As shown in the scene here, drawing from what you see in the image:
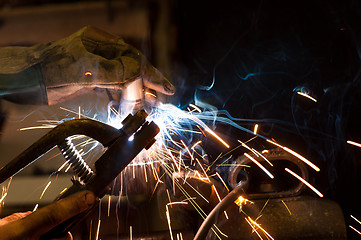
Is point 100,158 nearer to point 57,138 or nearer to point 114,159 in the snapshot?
point 114,159

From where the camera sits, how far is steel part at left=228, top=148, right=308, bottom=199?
174 centimetres

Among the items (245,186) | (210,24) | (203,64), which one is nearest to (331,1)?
(210,24)

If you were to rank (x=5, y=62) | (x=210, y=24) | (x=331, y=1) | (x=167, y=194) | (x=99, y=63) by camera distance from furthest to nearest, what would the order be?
(x=210, y=24), (x=331, y=1), (x=167, y=194), (x=5, y=62), (x=99, y=63)

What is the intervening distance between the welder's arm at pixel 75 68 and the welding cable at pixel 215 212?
748 millimetres

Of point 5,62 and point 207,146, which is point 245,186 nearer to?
point 207,146

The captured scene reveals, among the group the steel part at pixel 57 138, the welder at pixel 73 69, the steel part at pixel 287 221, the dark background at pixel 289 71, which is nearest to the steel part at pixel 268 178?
the steel part at pixel 287 221

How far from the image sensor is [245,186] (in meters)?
1.67

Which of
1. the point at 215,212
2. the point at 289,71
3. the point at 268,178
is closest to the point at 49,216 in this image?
the point at 215,212

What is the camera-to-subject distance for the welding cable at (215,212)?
4.81 feet

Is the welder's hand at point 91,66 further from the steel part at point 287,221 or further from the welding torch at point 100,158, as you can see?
the steel part at point 287,221

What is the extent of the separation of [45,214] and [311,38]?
2190 millimetres

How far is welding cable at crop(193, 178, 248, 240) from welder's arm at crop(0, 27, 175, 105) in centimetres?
75

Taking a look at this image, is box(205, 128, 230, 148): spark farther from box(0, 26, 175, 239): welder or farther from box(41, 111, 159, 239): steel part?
box(41, 111, 159, 239): steel part

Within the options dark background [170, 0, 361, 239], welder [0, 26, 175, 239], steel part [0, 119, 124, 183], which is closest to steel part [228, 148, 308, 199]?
dark background [170, 0, 361, 239]
